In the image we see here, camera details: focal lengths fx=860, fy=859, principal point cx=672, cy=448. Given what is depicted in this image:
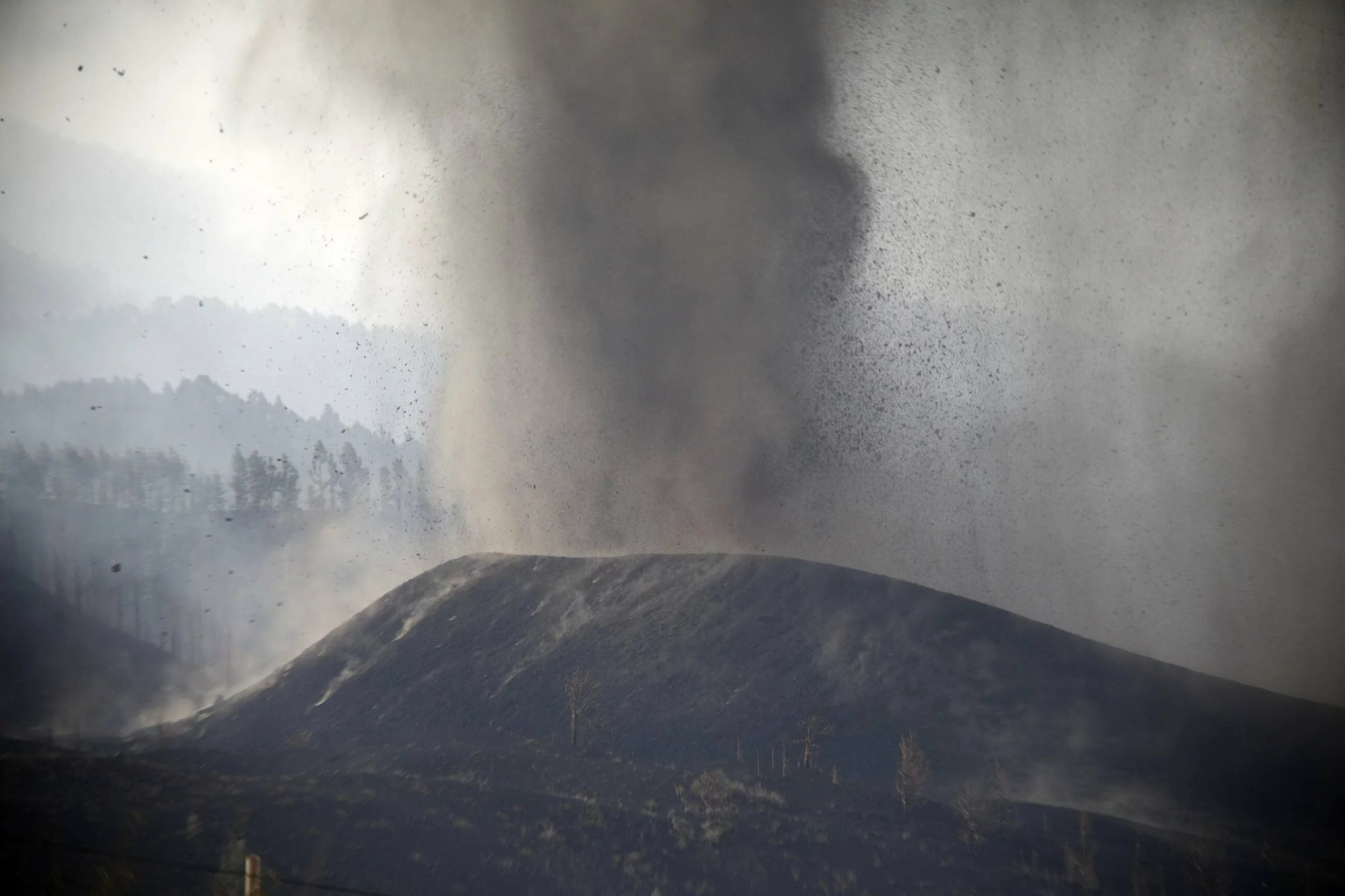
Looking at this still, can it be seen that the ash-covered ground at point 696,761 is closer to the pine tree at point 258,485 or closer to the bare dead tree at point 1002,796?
the bare dead tree at point 1002,796

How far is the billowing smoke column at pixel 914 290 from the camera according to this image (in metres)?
13.1

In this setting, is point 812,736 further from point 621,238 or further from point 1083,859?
point 621,238

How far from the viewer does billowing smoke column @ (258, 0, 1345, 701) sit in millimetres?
13102

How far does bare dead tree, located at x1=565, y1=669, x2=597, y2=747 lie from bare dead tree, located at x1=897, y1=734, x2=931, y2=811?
212 inches

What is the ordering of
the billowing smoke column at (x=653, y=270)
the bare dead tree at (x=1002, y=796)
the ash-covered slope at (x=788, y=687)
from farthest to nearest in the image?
the billowing smoke column at (x=653, y=270) < the ash-covered slope at (x=788, y=687) < the bare dead tree at (x=1002, y=796)

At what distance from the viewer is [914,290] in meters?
15.2

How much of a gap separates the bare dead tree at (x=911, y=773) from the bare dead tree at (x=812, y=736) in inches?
51.5

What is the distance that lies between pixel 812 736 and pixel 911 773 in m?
1.83

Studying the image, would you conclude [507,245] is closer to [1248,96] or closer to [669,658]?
[669,658]

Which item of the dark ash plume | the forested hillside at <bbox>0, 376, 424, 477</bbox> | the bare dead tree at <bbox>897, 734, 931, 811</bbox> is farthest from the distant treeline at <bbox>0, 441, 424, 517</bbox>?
the bare dead tree at <bbox>897, 734, 931, 811</bbox>

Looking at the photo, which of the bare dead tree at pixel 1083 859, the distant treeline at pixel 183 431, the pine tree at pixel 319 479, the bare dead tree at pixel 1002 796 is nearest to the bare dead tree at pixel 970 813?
the bare dead tree at pixel 1002 796

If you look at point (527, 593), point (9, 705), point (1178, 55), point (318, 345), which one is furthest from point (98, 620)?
point (1178, 55)

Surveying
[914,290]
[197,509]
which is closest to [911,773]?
[914,290]

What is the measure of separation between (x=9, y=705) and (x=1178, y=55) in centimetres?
2209
